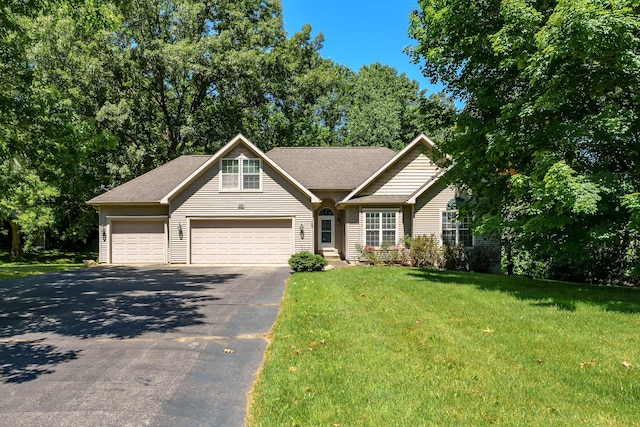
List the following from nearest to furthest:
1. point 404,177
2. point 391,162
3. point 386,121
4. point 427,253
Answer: point 427,253 → point 391,162 → point 404,177 → point 386,121

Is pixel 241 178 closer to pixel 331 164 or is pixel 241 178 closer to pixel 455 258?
pixel 331 164

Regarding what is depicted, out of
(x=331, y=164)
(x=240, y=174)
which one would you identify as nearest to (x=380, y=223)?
(x=331, y=164)

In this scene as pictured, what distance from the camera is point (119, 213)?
68.2ft

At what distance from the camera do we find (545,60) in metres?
9.70

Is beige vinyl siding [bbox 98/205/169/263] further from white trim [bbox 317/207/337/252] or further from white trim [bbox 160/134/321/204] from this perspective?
white trim [bbox 317/207/337/252]

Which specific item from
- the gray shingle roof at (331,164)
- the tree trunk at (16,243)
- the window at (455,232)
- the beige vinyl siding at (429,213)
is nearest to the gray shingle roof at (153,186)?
the gray shingle roof at (331,164)

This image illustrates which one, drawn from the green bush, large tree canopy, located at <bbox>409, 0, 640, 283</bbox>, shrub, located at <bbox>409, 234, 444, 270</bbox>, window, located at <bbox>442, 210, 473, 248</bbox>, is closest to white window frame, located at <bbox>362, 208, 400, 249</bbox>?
shrub, located at <bbox>409, 234, 444, 270</bbox>

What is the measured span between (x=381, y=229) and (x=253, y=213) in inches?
248

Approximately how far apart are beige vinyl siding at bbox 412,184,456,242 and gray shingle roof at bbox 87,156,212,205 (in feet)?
41.2

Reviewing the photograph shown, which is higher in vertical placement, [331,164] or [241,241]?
[331,164]

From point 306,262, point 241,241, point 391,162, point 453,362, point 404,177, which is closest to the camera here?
point 453,362

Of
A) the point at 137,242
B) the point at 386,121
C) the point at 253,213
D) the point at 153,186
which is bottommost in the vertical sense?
the point at 137,242

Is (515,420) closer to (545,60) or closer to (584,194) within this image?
(584,194)

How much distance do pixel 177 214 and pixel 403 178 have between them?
11.4m
